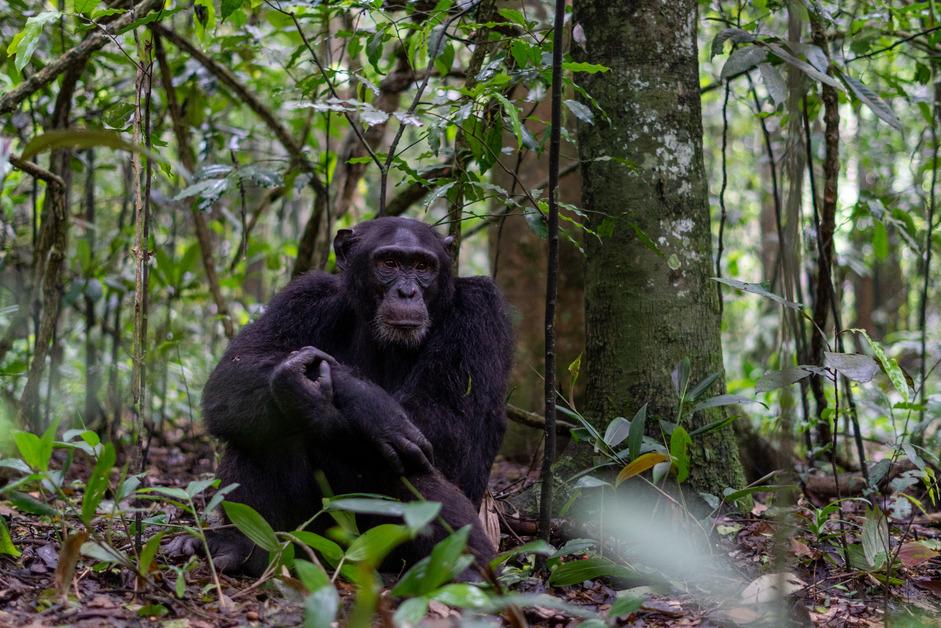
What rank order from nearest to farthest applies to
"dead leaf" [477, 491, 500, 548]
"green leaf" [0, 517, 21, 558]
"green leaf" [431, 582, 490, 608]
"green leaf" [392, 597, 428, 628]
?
"green leaf" [392, 597, 428, 628]
"green leaf" [431, 582, 490, 608]
"green leaf" [0, 517, 21, 558]
"dead leaf" [477, 491, 500, 548]

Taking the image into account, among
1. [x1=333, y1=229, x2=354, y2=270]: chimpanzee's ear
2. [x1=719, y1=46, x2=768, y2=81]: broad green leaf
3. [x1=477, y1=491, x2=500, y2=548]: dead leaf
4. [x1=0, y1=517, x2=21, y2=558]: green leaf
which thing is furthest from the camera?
[x1=333, y1=229, x2=354, y2=270]: chimpanzee's ear

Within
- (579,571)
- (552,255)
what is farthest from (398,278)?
(579,571)

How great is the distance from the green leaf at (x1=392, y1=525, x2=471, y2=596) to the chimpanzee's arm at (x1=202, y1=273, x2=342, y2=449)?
1620 millimetres

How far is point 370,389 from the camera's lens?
14.2 feet

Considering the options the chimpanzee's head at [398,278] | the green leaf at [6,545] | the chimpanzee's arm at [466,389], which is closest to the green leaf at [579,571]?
the chimpanzee's arm at [466,389]

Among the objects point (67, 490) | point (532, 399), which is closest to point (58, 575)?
point (67, 490)

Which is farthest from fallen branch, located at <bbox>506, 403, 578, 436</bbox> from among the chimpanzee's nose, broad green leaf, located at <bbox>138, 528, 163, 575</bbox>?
broad green leaf, located at <bbox>138, 528, 163, 575</bbox>

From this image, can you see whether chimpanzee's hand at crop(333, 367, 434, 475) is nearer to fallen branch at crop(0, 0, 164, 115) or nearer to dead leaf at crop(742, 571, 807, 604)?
dead leaf at crop(742, 571, 807, 604)

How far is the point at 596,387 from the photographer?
512 centimetres

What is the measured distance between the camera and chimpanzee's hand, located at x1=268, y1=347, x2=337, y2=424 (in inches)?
167

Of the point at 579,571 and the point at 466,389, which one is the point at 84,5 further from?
the point at 579,571

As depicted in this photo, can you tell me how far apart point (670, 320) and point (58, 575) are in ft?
11.1

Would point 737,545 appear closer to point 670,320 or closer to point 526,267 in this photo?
point 670,320

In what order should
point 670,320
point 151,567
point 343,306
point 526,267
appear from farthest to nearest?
point 526,267
point 343,306
point 670,320
point 151,567
